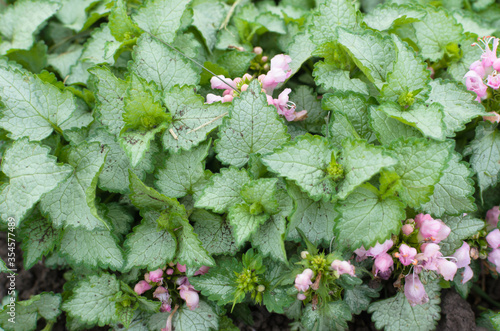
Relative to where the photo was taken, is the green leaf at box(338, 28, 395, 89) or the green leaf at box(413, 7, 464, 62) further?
the green leaf at box(413, 7, 464, 62)

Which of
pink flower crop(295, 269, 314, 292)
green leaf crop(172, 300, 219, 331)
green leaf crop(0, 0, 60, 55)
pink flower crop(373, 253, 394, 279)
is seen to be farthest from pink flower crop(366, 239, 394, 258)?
green leaf crop(0, 0, 60, 55)

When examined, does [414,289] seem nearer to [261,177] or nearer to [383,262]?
[383,262]

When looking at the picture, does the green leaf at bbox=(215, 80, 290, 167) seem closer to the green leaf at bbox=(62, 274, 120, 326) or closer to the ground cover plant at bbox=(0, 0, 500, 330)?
the ground cover plant at bbox=(0, 0, 500, 330)

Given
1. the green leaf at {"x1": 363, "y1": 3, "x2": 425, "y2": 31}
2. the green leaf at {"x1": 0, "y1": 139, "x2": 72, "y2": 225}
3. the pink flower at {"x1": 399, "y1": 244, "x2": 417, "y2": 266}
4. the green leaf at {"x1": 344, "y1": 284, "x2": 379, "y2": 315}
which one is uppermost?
the green leaf at {"x1": 363, "y1": 3, "x2": 425, "y2": 31}

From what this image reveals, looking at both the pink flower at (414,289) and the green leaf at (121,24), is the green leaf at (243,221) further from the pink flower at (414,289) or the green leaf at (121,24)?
the green leaf at (121,24)

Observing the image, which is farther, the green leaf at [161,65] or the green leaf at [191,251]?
the green leaf at [161,65]

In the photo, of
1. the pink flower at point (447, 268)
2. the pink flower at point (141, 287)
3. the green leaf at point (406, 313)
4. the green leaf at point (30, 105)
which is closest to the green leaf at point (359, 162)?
the pink flower at point (447, 268)
